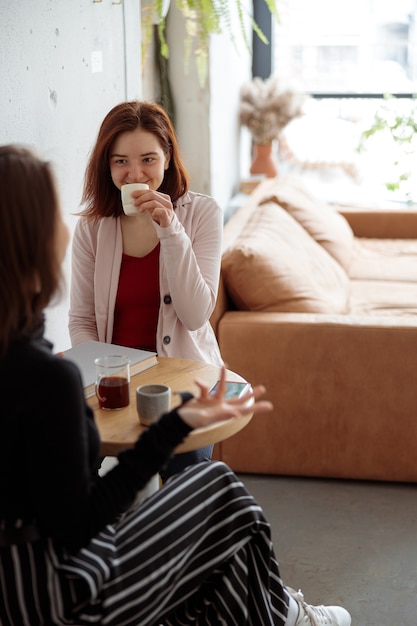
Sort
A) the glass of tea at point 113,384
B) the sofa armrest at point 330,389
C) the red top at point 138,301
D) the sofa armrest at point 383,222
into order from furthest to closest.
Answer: the sofa armrest at point 383,222 < the sofa armrest at point 330,389 < the red top at point 138,301 < the glass of tea at point 113,384

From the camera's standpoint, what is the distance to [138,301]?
1938mm

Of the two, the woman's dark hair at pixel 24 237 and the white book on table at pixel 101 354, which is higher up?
the woman's dark hair at pixel 24 237

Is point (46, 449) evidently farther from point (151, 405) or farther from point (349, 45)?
point (349, 45)

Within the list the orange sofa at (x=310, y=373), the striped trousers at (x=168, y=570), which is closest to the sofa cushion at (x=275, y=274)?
the orange sofa at (x=310, y=373)

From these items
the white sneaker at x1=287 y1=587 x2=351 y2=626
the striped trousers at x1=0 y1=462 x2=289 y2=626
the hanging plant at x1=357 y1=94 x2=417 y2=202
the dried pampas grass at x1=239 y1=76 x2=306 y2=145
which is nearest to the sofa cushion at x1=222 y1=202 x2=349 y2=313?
the white sneaker at x1=287 y1=587 x2=351 y2=626

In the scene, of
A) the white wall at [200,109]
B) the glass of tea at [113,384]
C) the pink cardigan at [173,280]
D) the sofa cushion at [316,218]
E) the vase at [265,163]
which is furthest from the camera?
the vase at [265,163]

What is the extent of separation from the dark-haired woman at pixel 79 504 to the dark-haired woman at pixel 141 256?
1.41 feet

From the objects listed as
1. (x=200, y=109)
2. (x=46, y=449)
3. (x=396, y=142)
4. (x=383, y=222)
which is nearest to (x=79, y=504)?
(x=46, y=449)

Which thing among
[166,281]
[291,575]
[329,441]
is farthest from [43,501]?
[329,441]

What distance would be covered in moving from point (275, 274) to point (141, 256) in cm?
82

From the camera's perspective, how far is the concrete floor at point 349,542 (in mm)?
2016

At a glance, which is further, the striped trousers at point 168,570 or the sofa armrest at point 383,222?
the sofa armrest at point 383,222

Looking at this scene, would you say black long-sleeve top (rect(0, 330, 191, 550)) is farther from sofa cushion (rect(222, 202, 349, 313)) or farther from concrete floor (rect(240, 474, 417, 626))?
sofa cushion (rect(222, 202, 349, 313))

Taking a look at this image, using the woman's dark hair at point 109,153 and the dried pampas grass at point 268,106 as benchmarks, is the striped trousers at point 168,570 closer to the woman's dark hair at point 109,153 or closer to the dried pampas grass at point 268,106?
the woman's dark hair at point 109,153
